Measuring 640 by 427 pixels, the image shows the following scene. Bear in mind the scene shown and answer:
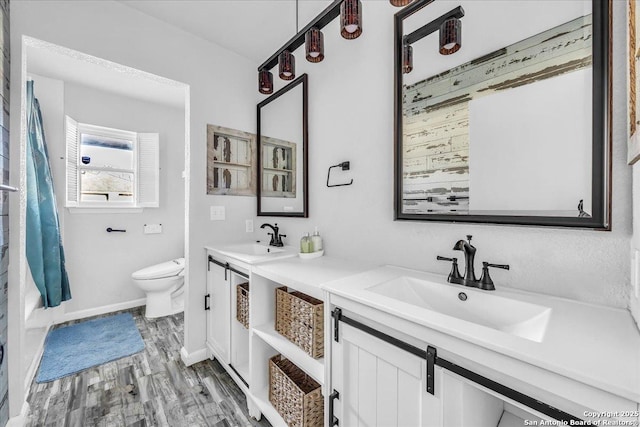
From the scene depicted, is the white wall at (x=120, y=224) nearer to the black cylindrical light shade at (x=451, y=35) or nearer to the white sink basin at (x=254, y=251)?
the white sink basin at (x=254, y=251)

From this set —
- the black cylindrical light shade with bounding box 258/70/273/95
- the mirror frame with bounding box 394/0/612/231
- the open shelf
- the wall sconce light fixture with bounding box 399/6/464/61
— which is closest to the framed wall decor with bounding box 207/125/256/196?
the black cylindrical light shade with bounding box 258/70/273/95

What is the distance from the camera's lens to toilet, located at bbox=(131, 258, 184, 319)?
275 centimetres

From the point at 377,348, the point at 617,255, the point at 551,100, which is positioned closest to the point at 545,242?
the point at 617,255

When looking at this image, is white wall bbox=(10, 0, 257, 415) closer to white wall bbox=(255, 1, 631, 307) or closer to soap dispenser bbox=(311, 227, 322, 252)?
white wall bbox=(255, 1, 631, 307)

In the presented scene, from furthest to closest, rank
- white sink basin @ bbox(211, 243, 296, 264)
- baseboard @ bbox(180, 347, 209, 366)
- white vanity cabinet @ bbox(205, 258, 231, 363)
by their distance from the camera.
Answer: baseboard @ bbox(180, 347, 209, 366)
white vanity cabinet @ bbox(205, 258, 231, 363)
white sink basin @ bbox(211, 243, 296, 264)

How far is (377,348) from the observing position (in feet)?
2.86

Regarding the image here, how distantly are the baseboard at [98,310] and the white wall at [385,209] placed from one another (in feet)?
6.99

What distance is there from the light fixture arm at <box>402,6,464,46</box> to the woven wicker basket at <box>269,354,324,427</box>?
1767mm

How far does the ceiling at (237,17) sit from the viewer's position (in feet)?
5.84

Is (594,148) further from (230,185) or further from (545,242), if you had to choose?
(230,185)

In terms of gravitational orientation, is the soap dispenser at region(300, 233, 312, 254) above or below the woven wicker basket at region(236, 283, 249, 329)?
above

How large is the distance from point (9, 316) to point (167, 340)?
119 cm

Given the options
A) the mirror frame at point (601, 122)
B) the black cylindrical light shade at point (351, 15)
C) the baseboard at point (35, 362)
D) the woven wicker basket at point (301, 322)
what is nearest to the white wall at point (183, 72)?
the baseboard at point (35, 362)

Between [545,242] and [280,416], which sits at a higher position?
[545,242]
